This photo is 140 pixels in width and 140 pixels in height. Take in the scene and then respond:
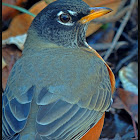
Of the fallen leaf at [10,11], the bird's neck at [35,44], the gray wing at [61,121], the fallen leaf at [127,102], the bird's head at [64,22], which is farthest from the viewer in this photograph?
the fallen leaf at [10,11]

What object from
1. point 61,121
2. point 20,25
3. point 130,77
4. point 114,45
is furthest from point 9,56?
point 61,121

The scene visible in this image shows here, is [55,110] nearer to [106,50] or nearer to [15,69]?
[15,69]

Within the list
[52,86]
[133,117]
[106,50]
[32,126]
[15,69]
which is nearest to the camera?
[32,126]

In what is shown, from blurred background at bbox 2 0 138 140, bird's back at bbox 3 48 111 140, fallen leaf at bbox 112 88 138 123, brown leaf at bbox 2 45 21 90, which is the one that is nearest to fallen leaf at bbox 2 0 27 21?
blurred background at bbox 2 0 138 140

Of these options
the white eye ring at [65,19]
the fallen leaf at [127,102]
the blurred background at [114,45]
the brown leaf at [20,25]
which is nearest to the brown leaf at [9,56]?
the blurred background at [114,45]

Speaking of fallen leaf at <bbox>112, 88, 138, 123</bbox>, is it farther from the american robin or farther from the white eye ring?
the white eye ring

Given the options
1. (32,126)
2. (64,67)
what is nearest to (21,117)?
(32,126)

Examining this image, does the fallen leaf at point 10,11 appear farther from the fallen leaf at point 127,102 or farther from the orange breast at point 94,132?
the orange breast at point 94,132

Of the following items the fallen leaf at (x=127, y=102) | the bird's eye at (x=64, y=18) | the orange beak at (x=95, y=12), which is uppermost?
the bird's eye at (x=64, y=18)
